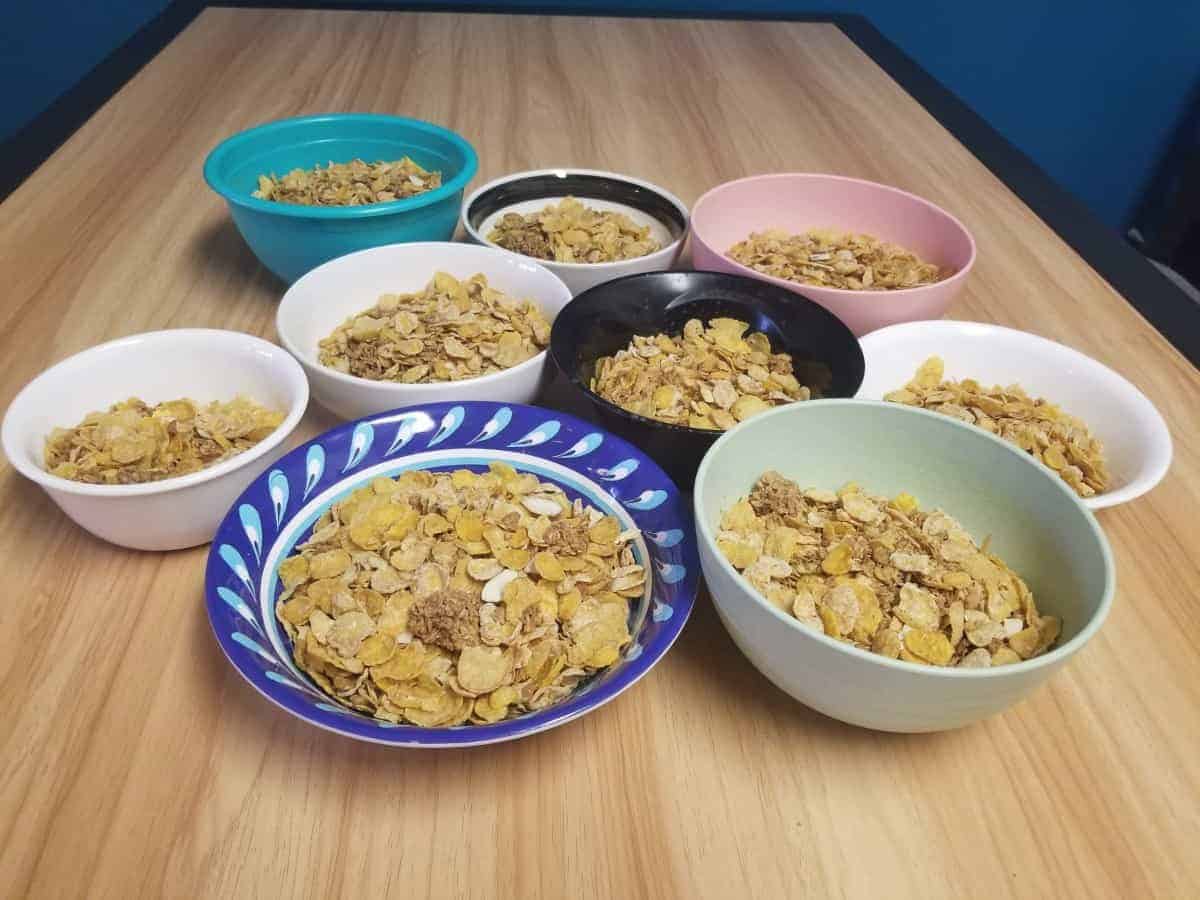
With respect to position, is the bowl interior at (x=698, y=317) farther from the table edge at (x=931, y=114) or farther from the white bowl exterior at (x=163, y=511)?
the table edge at (x=931, y=114)

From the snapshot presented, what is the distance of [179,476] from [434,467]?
0.19 m

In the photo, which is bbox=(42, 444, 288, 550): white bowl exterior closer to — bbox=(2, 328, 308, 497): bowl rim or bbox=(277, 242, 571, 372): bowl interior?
bbox=(2, 328, 308, 497): bowl rim

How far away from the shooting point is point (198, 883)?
499 millimetres

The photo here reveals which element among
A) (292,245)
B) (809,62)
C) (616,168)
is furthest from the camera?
(809,62)

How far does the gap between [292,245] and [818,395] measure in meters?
0.57

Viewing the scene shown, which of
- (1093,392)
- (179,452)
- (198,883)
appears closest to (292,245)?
(179,452)

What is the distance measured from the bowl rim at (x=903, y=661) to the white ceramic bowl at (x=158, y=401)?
336 mm

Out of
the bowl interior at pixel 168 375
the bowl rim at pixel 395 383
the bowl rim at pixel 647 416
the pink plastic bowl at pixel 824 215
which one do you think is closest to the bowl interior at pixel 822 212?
the pink plastic bowl at pixel 824 215

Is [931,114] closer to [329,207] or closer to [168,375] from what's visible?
Answer: [329,207]

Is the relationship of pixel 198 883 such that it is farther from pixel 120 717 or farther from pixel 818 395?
pixel 818 395

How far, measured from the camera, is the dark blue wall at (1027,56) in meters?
2.32

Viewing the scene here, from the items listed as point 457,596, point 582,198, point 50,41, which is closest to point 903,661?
point 457,596

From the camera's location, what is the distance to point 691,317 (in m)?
0.87

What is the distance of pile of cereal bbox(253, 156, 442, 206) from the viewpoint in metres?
1.01
